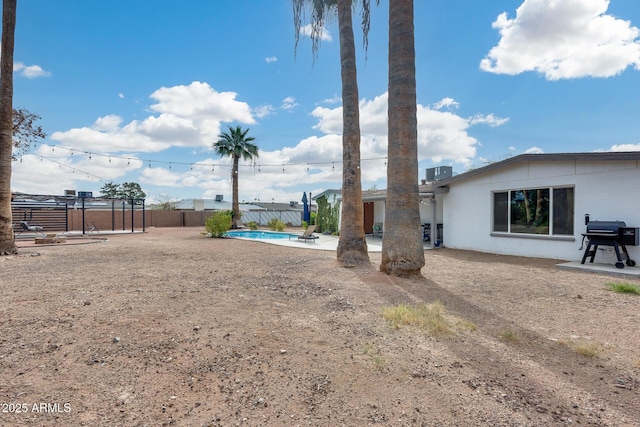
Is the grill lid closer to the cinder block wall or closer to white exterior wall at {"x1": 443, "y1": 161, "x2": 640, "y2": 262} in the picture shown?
white exterior wall at {"x1": 443, "y1": 161, "x2": 640, "y2": 262}

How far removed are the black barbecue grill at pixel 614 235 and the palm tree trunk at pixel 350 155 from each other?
545 centimetres

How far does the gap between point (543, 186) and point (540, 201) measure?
1.54ft

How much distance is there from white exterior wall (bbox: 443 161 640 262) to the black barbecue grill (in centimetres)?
34

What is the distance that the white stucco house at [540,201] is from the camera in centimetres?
810

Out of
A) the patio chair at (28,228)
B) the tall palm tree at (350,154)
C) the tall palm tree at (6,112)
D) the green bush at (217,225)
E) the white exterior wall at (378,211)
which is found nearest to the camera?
the tall palm tree at (350,154)

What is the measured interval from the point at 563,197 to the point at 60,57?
681 inches

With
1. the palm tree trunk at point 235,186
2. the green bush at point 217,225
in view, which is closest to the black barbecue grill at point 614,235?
the green bush at point 217,225

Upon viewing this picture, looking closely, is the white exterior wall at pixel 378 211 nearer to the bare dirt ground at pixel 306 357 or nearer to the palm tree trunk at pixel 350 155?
the palm tree trunk at pixel 350 155

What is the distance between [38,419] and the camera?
6.86 ft

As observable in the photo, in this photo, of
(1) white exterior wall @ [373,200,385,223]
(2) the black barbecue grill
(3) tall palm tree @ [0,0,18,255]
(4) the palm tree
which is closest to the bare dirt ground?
(2) the black barbecue grill

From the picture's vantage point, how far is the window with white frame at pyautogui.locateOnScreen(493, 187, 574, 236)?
9211 millimetres

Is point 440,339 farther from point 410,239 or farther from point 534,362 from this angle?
point 410,239

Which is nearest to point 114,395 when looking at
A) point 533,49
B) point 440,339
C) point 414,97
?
point 440,339

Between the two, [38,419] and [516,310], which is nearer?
[38,419]
